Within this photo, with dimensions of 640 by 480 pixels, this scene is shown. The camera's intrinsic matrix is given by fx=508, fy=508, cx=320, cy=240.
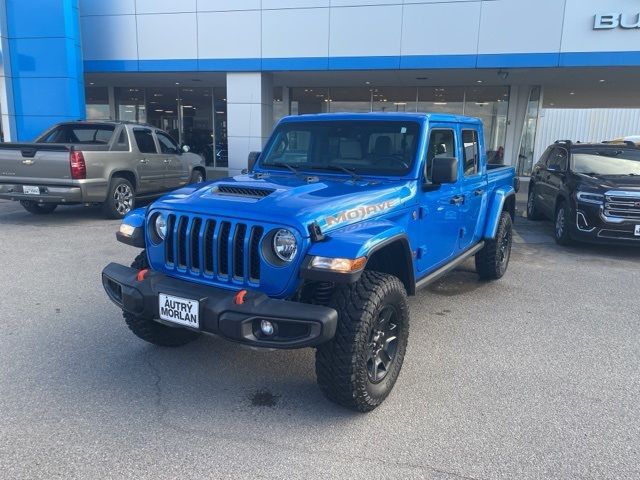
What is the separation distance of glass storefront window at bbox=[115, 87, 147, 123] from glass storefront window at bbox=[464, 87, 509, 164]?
12.4m

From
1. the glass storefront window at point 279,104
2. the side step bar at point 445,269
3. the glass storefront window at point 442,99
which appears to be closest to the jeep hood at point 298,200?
the side step bar at point 445,269

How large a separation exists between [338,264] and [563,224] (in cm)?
680

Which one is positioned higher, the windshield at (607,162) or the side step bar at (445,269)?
the windshield at (607,162)

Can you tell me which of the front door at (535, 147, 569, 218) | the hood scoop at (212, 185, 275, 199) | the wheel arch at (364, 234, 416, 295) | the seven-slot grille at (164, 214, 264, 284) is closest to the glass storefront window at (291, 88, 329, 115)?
the front door at (535, 147, 569, 218)

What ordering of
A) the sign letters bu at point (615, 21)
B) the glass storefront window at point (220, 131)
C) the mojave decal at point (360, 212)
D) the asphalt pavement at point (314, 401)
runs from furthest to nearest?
the glass storefront window at point (220, 131)
the sign letters bu at point (615, 21)
the mojave decal at point (360, 212)
the asphalt pavement at point (314, 401)

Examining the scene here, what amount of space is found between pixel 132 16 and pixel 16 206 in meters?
6.42

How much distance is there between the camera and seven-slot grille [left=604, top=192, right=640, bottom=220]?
7.36 metres

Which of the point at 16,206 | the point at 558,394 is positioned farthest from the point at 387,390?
the point at 16,206

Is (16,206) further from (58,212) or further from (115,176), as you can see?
(115,176)

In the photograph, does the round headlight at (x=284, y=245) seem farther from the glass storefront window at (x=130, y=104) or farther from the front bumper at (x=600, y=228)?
the glass storefront window at (x=130, y=104)

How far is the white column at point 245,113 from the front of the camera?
14.0 meters

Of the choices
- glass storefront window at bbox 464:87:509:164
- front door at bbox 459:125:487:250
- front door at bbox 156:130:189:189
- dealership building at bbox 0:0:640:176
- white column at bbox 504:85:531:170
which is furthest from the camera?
glass storefront window at bbox 464:87:509:164

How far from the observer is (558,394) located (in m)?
3.55

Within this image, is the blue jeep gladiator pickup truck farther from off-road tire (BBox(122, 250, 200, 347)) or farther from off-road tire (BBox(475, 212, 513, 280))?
off-road tire (BBox(475, 212, 513, 280))
